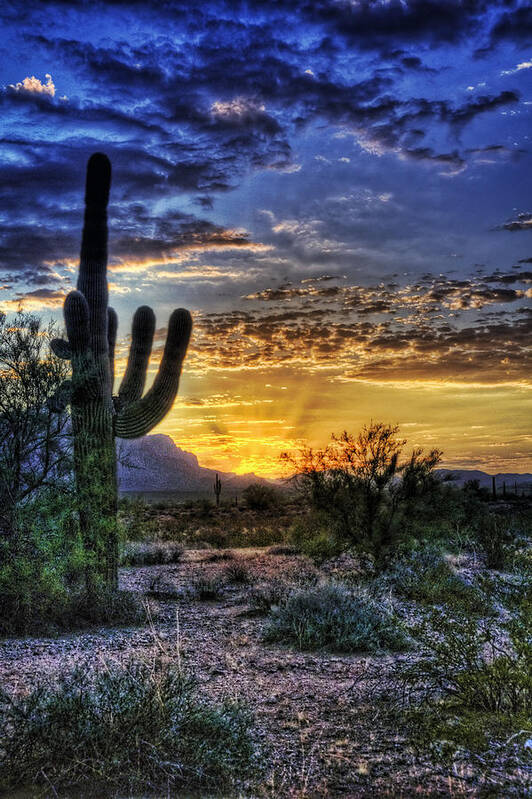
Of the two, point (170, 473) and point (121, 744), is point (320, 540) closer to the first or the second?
point (121, 744)

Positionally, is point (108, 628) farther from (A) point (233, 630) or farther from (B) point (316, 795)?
(B) point (316, 795)

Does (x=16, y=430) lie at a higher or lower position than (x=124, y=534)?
higher

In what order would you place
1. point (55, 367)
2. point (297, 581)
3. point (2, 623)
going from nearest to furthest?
point (2, 623) < point (55, 367) < point (297, 581)

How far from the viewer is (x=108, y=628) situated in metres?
11.5

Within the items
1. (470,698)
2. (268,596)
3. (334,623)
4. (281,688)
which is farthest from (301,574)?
(470,698)

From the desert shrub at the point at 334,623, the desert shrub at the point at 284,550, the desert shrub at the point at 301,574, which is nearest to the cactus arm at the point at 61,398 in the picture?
the desert shrub at the point at 334,623

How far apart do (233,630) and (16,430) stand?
473 cm

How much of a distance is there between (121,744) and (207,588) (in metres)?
9.28

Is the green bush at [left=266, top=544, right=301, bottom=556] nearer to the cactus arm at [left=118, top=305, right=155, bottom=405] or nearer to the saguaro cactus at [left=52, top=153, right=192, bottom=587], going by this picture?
the saguaro cactus at [left=52, top=153, right=192, bottom=587]

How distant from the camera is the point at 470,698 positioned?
6250 millimetres

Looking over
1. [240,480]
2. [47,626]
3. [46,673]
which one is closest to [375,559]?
[47,626]

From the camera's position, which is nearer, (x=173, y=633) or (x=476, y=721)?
(x=476, y=721)

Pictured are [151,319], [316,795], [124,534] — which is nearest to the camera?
[316,795]

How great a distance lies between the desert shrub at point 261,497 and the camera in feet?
133
